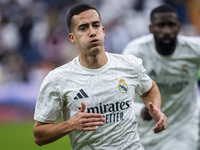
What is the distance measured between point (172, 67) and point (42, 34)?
911 cm

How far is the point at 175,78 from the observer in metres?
6.00

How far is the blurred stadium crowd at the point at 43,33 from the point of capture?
44.9 feet

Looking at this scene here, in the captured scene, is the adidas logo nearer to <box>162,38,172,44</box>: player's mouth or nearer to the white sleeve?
the white sleeve

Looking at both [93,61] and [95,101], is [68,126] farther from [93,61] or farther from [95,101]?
[93,61]

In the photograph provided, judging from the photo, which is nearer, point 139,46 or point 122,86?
point 122,86

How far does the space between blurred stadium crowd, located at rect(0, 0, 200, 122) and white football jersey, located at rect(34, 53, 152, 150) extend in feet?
31.9

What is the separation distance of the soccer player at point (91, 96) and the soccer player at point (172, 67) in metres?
2.02

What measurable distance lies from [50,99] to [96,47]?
2.19ft

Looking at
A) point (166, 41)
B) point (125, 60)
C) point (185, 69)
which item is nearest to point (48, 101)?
point (125, 60)

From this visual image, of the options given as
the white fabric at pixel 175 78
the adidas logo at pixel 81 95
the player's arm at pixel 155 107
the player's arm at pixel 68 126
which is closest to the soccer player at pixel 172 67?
the white fabric at pixel 175 78

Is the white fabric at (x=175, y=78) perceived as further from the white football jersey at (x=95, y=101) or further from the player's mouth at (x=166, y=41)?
the white football jersey at (x=95, y=101)

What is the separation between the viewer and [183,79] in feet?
19.7

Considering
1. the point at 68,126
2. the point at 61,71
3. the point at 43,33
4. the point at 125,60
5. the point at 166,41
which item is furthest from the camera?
the point at 43,33

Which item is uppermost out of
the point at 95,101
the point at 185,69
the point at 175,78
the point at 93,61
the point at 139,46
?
the point at 93,61
